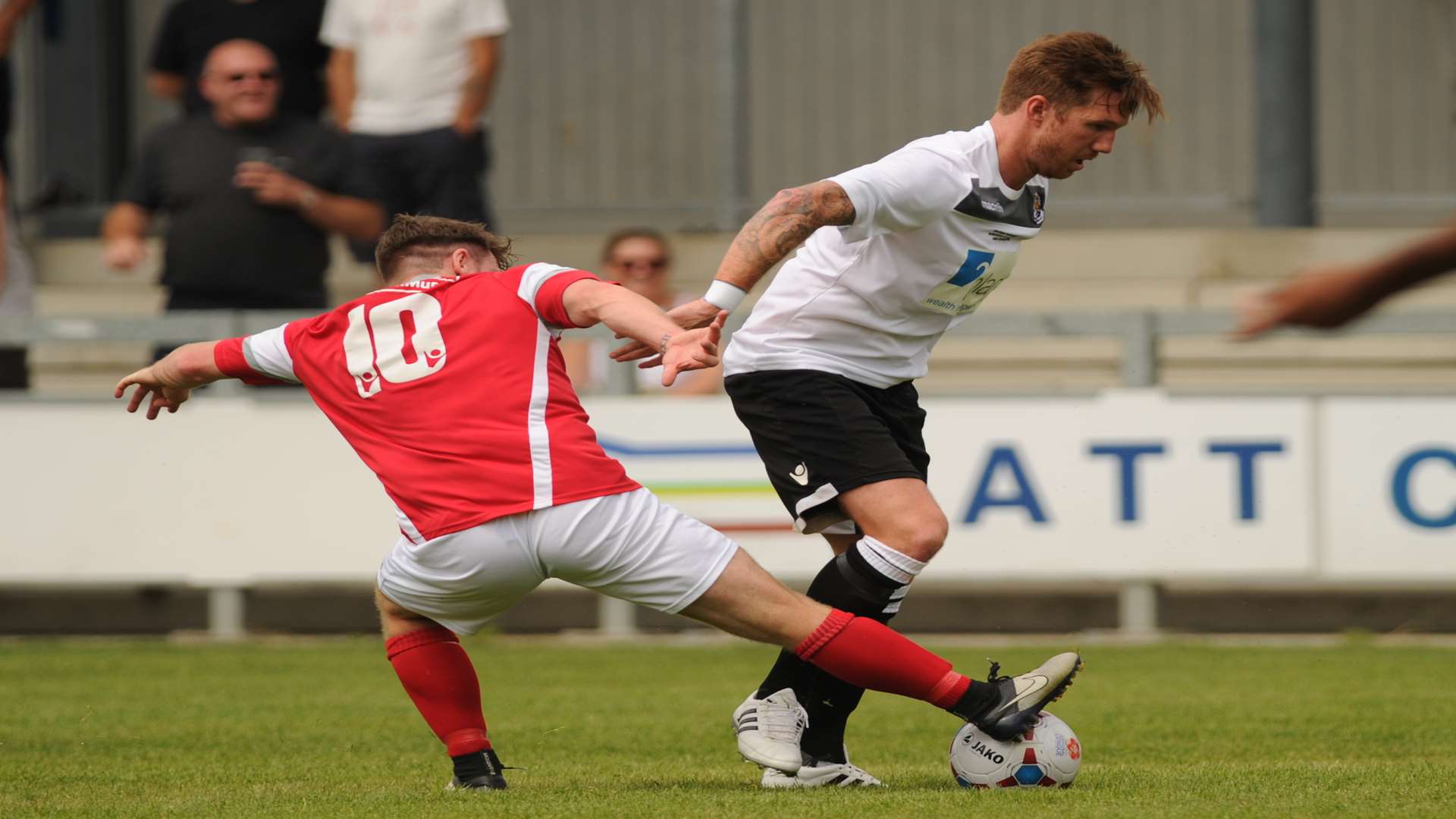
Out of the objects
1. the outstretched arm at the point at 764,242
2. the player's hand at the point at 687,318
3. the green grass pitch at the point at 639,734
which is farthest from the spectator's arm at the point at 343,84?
the player's hand at the point at 687,318

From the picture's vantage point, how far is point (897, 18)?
15.2 metres

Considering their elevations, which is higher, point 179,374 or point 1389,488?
point 179,374

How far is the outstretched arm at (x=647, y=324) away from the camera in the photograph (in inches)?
187

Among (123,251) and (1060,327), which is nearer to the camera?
(1060,327)

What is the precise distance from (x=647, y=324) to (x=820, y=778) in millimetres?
1478

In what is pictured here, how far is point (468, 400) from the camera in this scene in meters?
5.24

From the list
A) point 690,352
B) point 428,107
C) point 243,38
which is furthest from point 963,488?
point 690,352

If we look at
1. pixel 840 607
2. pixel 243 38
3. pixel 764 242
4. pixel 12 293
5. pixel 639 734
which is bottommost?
pixel 639 734

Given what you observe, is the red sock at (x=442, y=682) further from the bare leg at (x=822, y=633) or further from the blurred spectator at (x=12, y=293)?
the blurred spectator at (x=12, y=293)

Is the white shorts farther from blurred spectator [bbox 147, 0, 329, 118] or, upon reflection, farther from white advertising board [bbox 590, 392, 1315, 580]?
blurred spectator [bbox 147, 0, 329, 118]

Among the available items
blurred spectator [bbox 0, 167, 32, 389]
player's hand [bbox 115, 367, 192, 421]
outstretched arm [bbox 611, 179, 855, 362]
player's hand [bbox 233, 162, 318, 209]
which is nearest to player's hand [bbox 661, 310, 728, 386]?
outstretched arm [bbox 611, 179, 855, 362]

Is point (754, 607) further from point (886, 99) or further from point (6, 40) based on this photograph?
point (886, 99)

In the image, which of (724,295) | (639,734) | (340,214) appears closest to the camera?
(724,295)

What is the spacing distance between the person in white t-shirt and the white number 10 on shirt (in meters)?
1.05
